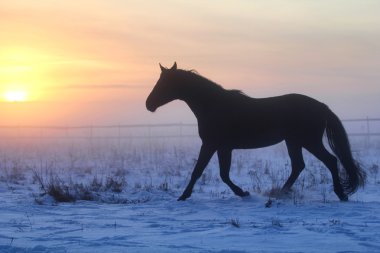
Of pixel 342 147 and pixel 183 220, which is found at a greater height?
pixel 342 147

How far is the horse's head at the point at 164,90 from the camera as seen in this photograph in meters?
8.64

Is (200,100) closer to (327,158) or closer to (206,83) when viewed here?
(206,83)

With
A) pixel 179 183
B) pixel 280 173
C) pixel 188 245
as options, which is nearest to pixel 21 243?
pixel 188 245

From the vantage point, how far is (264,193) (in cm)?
867

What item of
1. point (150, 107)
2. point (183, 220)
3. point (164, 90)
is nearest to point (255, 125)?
point (164, 90)

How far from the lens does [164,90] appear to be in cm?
870

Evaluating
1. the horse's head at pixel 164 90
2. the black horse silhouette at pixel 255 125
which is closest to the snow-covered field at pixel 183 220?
the black horse silhouette at pixel 255 125

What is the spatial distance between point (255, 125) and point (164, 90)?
1531mm

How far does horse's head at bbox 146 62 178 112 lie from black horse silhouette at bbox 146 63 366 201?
0.05ft

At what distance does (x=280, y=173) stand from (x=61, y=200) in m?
5.92

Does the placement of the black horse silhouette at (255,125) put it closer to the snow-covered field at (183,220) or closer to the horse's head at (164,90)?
the horse's head at (164,90)

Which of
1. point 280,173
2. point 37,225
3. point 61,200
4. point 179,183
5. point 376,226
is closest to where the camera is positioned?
point 376,226

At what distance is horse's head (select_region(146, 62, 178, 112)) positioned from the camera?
28.3 ft

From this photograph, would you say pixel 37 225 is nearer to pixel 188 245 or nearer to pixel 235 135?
pixel 188 245
